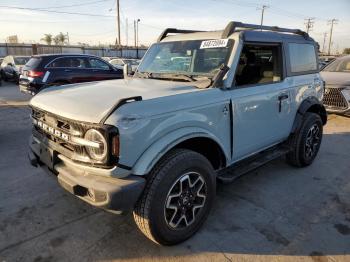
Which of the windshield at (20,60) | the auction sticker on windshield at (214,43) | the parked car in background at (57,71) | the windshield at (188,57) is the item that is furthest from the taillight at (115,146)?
the windshield at (20,60)

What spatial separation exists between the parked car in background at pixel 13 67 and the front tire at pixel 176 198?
1657cm

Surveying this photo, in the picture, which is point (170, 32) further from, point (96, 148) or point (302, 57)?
point (96, 148)

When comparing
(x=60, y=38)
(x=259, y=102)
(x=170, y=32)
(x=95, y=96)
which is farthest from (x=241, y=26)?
(x=60, y=38)

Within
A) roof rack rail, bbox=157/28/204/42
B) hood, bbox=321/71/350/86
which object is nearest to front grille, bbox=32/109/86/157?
roof rack rail, bbox=157/28/204/42

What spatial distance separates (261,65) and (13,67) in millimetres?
16826

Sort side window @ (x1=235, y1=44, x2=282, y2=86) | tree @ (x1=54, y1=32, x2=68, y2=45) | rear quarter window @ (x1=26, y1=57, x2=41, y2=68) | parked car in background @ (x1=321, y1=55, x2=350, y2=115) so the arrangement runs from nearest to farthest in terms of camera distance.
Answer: side window @ (x1=235, y1=44, x2=282, y2=86)
parked car in background @ (x1=321, y1=55, x2=350, y2=115)
rear quarter window @ (x1=26, y1=57, x2=41, y2=68)
tree @ (x1=54, y1=32, x2=68, y2=45)

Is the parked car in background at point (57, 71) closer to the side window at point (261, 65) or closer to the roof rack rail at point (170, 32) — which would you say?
the roof rack rail at point (170, 32)

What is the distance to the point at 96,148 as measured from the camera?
98.0 inches

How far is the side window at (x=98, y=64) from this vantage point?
1171cm

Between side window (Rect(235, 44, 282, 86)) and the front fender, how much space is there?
1279 mm

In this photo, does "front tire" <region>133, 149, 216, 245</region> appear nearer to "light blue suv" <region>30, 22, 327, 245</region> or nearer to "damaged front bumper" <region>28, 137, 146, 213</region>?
"light blue suv" <region>30, 22, 327, 245</region>

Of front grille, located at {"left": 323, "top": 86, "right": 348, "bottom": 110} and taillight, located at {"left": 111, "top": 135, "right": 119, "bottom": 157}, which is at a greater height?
taillight, located at {"left": 111, "top": 135, "right": 119, "bottom": 157}

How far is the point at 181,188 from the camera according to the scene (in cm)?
286

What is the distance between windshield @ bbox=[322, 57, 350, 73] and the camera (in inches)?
364
